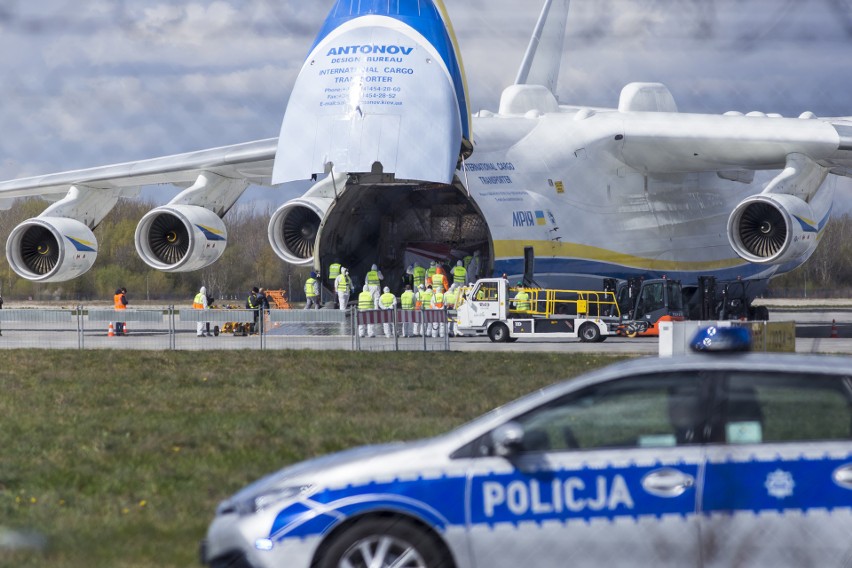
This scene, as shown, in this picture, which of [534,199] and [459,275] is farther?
[459,275]

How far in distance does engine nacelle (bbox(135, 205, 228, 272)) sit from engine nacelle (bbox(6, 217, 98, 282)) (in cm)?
133

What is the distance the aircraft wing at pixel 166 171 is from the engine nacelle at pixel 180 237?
3.73 ft

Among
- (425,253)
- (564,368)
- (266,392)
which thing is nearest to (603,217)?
(425,253)

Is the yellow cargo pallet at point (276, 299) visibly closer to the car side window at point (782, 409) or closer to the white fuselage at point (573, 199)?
the white fuselage at point (573, 199)

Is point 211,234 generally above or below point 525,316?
above

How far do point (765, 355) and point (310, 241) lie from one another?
945 inches

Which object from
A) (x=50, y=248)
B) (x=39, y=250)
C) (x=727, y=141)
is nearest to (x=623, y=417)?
(x=727, y=141)

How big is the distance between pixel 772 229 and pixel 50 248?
653 inches

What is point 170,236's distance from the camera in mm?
27844

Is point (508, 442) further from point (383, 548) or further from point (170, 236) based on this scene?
point (170, 236)

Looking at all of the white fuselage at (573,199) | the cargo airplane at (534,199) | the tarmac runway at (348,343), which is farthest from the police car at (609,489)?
the white fuselage at (573,199)

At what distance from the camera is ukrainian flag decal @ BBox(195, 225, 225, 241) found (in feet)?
88.6

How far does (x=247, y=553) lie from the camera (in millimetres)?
5598

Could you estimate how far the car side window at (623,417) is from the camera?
18.5 ft
